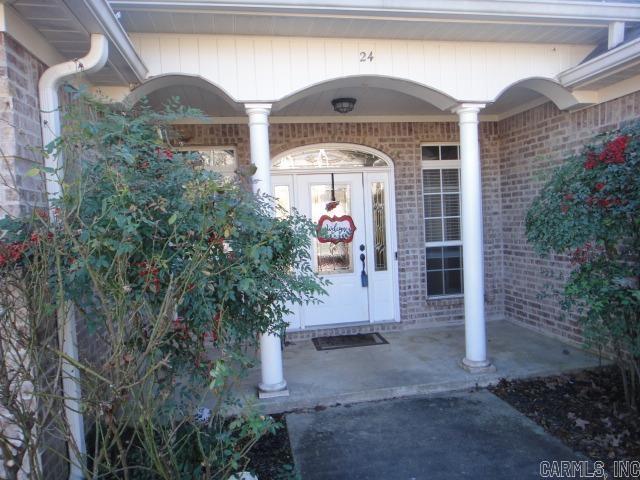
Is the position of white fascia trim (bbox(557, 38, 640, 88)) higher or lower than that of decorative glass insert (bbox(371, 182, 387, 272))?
higher

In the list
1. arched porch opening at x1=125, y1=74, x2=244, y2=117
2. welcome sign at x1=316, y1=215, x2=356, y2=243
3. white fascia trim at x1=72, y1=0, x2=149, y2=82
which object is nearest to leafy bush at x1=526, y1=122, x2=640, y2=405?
welcome sign at x1=316, y1=215, x2=356, y2=243

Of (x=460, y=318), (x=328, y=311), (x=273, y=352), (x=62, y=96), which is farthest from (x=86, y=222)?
(x=460, y=318)

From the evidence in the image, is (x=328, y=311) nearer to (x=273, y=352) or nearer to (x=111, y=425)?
(x=273, y=352)

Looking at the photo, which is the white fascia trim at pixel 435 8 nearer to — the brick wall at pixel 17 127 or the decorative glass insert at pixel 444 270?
the brick wall at pixel 17 127

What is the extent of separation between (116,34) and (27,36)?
0.52 m

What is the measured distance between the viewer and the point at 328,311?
231 inches

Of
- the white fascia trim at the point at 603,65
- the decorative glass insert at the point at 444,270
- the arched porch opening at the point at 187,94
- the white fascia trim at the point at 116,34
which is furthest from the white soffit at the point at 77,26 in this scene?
the decorative glass insert at the point at 444,270

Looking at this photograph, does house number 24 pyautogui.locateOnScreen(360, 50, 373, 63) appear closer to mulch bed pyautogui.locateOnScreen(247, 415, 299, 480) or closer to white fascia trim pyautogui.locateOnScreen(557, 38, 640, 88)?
white fascia trim pyautogui.locateOnScreen(557, 38, 640, 88)

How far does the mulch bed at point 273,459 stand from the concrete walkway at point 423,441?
72 millimetres

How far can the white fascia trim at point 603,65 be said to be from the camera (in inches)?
145

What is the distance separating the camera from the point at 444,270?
614 centimetres

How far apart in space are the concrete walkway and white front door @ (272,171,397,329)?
2.02 m

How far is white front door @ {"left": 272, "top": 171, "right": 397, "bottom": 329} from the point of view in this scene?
5816 mm

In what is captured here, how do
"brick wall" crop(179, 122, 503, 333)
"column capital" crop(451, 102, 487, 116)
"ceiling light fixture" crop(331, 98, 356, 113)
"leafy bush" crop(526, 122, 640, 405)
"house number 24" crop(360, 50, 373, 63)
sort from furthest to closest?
"brick wall" crop(179, 122, 503, 333) < "ceiling light fixture" crop(331, 98, 356, 113) < "column capital" crop(451, 102, 487, 116) < "house number 24" crop(360, 50, 373, 63) < "leafy bush" crop(526, 122, 640, 405)
